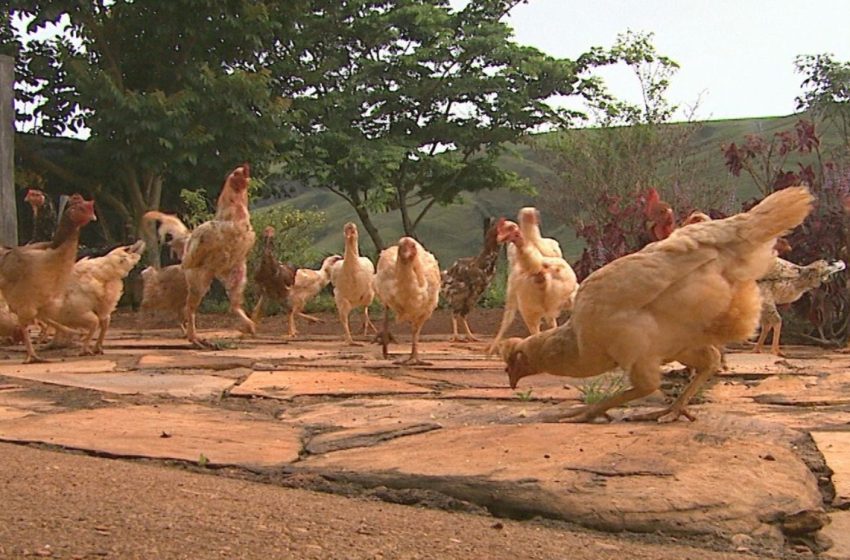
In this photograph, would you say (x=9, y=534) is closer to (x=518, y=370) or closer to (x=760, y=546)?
(x=760, y=546)

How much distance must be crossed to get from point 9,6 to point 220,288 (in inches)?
220

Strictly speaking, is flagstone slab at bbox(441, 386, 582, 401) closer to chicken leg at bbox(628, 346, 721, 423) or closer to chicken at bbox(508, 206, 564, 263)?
chicken leg at bbox(628, 346, 721, 423)

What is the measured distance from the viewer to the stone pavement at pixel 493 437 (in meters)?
2.72

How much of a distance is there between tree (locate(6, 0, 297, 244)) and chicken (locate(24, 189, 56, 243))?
9.40 ft

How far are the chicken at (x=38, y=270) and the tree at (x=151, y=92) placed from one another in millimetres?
6768

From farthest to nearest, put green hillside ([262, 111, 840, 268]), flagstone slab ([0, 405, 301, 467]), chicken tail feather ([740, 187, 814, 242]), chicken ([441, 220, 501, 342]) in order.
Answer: green hillside ([262, 111, 840, 268]) < chicken ([441, 220, 501, 342]) < chicken tail feather ([740, 187, 814, 242]) < flagstone slab ([0, 405, 301, 467])

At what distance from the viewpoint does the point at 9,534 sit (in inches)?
85.9

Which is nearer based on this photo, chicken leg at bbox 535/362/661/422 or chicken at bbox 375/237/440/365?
chicken leg at bbox 535/362/661/422

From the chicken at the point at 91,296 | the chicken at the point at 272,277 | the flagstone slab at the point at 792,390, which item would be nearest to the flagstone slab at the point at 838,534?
the flagstone slab at the point at 792,390

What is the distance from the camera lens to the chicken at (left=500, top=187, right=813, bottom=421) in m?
3.85

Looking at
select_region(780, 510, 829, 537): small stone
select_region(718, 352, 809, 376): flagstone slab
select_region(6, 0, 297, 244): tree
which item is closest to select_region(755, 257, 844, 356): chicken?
select_region(718, 352, 809, 376): flagstone slab

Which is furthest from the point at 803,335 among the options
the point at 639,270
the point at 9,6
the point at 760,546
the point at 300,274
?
the point at 9,6

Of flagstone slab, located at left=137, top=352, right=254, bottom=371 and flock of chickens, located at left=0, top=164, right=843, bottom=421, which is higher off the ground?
flock of chickens, located at left=0, top=164, right=843, bottom=421

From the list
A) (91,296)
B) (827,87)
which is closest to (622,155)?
(827,87)
